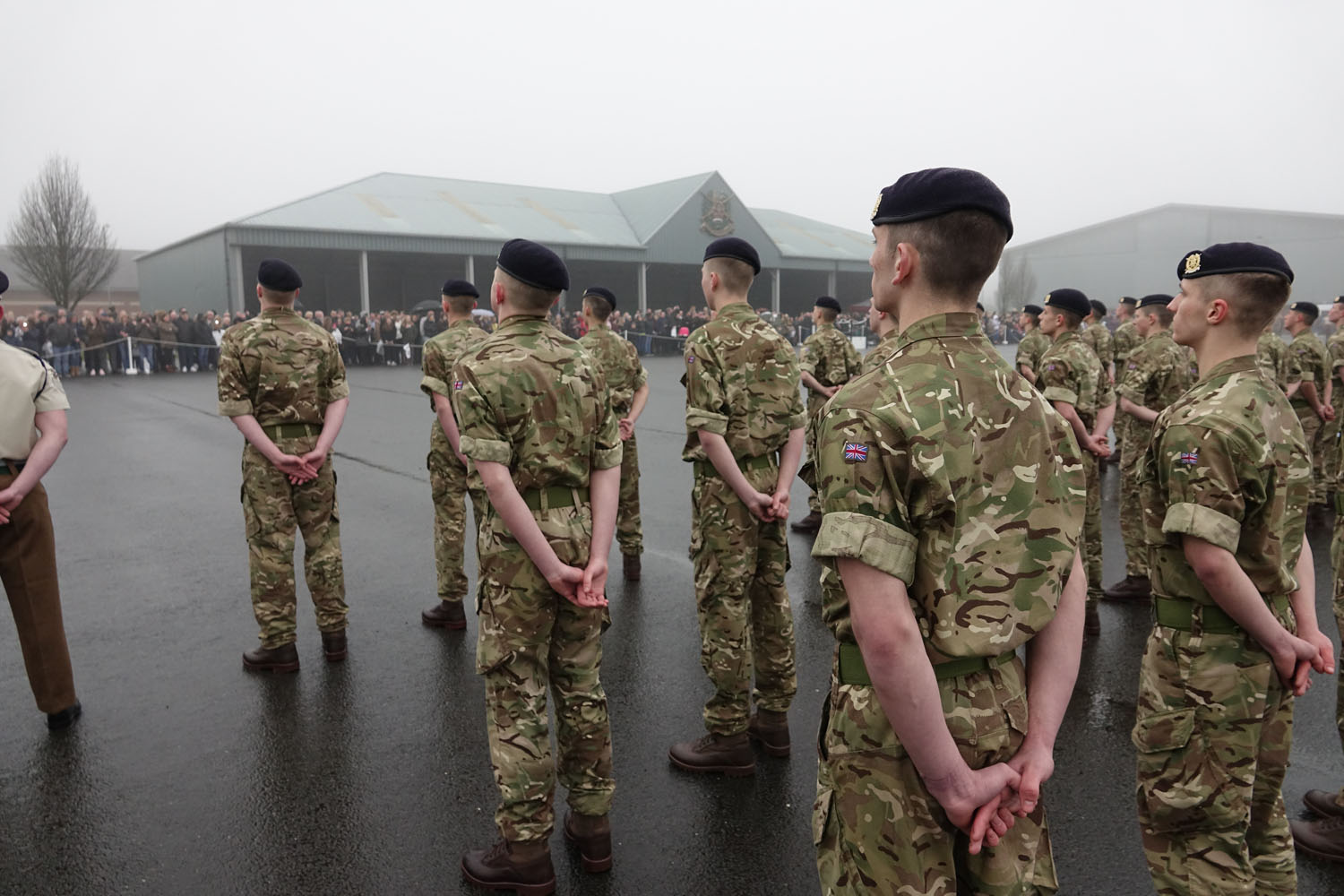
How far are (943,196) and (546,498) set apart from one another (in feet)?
6.02

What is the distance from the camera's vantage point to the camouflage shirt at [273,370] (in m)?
4.75

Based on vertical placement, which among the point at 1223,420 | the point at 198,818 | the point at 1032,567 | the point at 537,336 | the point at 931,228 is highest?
the point at 931,228

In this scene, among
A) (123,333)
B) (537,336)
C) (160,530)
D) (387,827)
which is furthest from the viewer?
(123,333)

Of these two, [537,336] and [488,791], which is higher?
[537,336]

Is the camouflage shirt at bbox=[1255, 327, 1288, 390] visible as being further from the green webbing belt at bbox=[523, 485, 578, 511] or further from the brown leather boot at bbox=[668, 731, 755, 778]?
the green webbing belt at bbox=[523, 485, 578, 511]

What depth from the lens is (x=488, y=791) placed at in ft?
12.1

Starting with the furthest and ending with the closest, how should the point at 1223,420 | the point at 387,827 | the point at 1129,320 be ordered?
the point at 1129,320, the point at 387,827, the point at 1223,420

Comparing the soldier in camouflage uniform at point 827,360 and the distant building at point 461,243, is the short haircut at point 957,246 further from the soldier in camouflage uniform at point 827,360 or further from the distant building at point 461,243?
the distant building at point 461,243

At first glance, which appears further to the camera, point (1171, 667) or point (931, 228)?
point (1171, 667)

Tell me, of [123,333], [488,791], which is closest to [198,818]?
[488,791]

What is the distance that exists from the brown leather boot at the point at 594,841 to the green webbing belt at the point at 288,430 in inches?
115

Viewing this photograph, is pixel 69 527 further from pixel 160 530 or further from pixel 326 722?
pixel 326 722

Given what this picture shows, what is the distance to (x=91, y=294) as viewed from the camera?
46.8 metres

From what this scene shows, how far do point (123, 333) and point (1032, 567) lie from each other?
3095 cm
